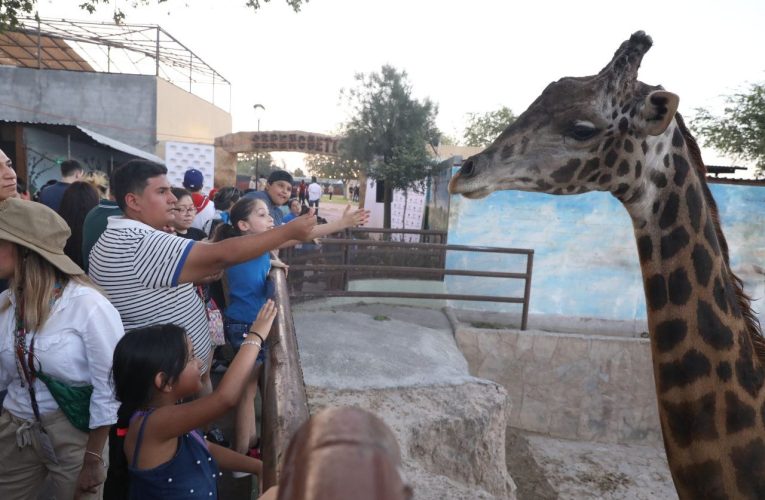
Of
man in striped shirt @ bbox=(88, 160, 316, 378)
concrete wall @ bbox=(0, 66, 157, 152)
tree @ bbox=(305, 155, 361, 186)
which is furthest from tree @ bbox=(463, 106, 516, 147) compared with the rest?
man in striped shirt @ bbox=(88, 160, 316, 378)

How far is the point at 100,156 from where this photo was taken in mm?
12023

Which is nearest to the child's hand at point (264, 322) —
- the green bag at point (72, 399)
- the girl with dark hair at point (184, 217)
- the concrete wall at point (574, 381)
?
the green bag at point (72, 399)

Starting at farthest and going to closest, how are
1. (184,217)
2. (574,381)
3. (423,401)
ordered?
(574,381) → (423,401) → (184,217)

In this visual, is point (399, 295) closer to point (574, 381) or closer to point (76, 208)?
point (574, 381)

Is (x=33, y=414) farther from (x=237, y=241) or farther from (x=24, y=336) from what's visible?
(x=237, y=241)

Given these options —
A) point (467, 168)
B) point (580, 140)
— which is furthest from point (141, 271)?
point (580, 140)

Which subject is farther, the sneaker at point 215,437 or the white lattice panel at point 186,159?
the white lattice panel at point 186,159

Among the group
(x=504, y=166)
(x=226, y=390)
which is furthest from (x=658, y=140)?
(x=226, y=390)

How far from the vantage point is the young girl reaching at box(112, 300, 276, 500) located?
169 cm

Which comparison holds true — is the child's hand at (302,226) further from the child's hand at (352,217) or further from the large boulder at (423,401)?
the large boulder at (423,401)

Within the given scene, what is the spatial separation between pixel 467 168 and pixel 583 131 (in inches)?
20.8

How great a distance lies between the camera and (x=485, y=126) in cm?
3375

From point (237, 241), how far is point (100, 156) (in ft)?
39.5

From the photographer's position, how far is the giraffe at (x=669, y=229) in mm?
2158
